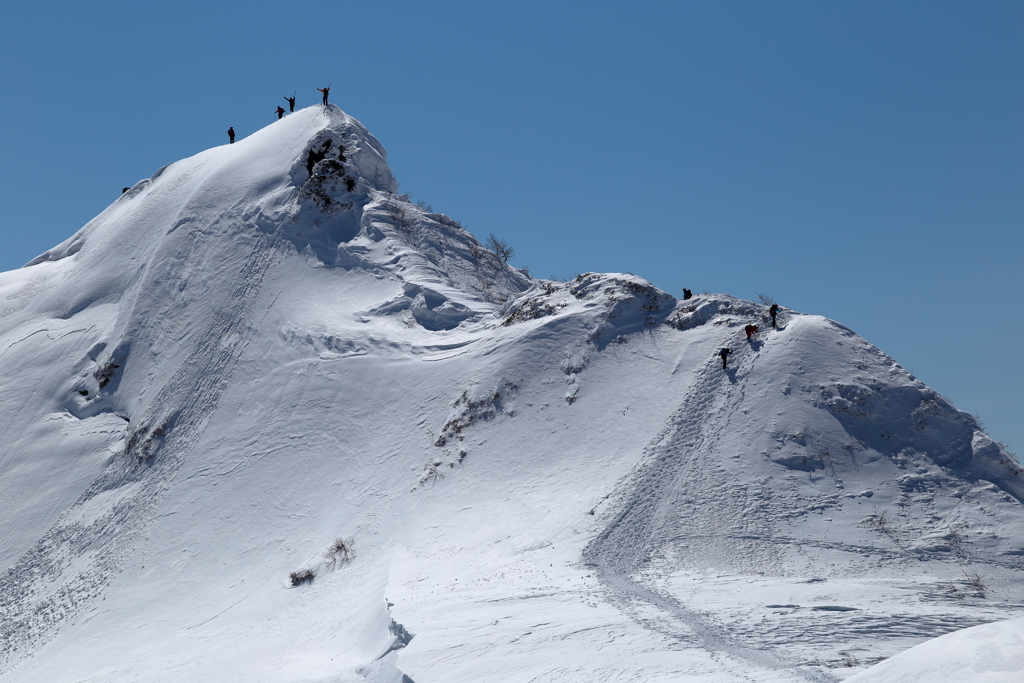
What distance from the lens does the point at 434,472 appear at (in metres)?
28.8

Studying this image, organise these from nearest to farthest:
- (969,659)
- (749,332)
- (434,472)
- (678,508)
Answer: (969,659) < (678,508) < (434,472) < (749,332)

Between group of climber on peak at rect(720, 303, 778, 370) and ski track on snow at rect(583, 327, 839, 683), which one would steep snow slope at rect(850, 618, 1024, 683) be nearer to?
ski track on snow at rect(583, 327, 839, 683)

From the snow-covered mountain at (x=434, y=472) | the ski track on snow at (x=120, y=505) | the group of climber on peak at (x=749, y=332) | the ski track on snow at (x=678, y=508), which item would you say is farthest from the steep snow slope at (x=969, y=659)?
the ski track on snow at (x=120, y=505)

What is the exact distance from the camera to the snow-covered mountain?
64.7 ft

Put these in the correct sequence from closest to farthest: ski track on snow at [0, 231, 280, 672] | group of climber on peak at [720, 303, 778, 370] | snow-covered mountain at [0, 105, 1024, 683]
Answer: snow-covered mountain at [0, 105, 1024, 683], ski track on snow at [0, 231, 280, 672], group of climber on peak at [720, 303, 778, 370]

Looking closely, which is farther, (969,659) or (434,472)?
(434,472)

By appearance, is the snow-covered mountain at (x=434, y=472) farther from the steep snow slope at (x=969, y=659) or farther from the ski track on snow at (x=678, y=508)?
the steep snow slope at (x=969, y=659)

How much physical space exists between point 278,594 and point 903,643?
17.5 meters

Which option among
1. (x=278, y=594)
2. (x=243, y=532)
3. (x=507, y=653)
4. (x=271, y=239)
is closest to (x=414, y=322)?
(x=271, y=239)

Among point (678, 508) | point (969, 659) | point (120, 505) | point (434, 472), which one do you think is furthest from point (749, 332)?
point (120, 505)

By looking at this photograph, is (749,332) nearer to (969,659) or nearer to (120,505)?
(969,659)

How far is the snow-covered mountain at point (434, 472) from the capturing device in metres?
19.7

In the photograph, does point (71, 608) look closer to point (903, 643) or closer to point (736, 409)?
point (736, 409)

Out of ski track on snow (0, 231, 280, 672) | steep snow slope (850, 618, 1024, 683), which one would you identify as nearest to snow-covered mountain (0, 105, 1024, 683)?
ski track on snow (0, 231, 280, 672)
